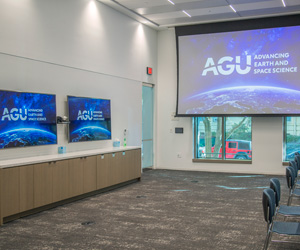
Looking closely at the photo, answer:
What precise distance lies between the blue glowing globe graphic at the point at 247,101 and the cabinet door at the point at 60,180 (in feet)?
16.6

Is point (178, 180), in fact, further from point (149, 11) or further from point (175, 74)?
point (149, 11)

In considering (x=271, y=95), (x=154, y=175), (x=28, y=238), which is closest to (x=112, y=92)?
(x=154, y=175)

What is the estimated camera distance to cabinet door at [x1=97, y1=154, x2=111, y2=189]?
24.8 feet

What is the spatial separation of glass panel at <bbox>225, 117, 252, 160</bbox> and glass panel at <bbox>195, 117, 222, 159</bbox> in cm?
22

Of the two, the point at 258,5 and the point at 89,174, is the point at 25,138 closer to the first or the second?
the point at 89,174

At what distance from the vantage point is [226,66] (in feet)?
34.5

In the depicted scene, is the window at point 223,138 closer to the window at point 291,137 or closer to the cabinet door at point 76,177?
the window at point 291,137

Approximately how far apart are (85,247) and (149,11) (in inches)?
254

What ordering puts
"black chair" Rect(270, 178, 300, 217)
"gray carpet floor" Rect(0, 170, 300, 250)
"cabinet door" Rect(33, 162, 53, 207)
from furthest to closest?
1. "cabinet door" Rect(33, 162, 53, 207)
2. "gray carpet floor" Rect(0, 170, 300, 250)
3. "black chair" Rect(270, 178, 300, 217)

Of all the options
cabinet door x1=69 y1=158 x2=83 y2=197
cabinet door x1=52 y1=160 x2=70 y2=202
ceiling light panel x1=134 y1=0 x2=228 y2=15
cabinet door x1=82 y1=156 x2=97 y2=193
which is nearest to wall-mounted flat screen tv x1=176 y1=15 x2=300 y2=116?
ceiling light panel x1=134 y1=0 x2=228 y2=15

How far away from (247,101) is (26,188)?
6460 millimetres

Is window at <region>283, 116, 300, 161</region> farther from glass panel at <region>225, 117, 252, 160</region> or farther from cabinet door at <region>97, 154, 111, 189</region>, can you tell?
cabinet door at <region>97, 154, 111, 189</region>

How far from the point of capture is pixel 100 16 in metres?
8.70

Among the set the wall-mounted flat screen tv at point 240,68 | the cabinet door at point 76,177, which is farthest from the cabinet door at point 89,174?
the wall-mounted flat screen tv at point 240,68
